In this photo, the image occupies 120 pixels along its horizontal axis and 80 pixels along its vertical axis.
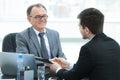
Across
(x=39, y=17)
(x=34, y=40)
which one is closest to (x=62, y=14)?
(x=39, y=17)

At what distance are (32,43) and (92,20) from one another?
35.6 inches

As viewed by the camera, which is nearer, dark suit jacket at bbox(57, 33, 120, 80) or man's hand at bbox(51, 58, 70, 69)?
dark suit jacket at bbox(57, 33, 120, 80)

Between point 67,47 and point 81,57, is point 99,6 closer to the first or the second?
point 67,47

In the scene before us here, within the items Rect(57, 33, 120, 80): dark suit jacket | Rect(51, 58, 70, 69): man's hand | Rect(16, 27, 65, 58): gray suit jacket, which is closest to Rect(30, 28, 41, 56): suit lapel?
Rect(16, 27, 65, 58): gray suit jacket

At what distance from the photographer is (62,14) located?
4047 millimetres

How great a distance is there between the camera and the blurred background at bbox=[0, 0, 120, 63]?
4023 millimetres

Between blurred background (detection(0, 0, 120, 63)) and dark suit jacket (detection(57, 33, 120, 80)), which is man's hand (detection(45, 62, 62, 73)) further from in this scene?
blurred background (detection(0, 0, 120, 63))

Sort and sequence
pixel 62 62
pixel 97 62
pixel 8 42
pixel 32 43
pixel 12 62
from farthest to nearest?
pixel 8 42 < pixel 32 43 < pixel 62 62 < pixel 12 62 < pixel 97 62

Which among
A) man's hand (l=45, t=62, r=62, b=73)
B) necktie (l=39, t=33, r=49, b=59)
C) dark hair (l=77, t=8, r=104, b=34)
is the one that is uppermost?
dark hair (l=77, t=8, r=104, b=34)

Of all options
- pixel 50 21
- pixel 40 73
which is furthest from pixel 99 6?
pixel 40 73

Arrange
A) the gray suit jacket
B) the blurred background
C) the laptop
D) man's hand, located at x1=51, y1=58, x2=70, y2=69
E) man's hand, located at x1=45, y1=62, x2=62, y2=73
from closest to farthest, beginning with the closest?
the laptop
man's hand, located at x1=45, y1=62, x2=62, y2=73
man's hand, located at x1=51, y1=58, x2=70, y2=69
the gray suit jacket
the blurred background

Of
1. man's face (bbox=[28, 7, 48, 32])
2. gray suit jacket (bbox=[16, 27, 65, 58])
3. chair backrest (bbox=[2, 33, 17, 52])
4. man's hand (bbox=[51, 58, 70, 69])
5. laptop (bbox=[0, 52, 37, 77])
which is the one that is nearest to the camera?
laptop (bbox=[0, 52, 37, 77])

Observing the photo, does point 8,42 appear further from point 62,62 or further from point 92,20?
point 92,20

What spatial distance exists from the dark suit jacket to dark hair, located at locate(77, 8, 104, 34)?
65 mm
